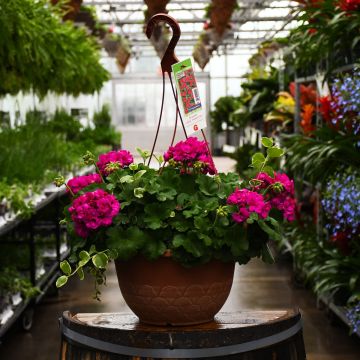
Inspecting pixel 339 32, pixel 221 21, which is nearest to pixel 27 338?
pixel 339 32

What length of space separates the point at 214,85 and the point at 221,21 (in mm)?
15549

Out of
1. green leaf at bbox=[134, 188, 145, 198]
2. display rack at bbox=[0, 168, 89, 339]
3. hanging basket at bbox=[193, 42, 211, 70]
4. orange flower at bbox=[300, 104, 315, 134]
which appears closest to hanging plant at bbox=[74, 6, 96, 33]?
display rack at bbox=[0, 168, 89, 339]

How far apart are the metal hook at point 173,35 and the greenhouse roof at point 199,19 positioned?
27.6 ft

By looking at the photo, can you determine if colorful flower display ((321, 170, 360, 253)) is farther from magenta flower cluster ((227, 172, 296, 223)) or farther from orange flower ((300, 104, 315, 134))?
orange flower ((300, 104, 315, 134))

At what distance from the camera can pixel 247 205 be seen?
1.76 m

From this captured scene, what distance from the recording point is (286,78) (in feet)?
26.7

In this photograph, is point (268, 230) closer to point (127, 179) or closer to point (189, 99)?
point (127, 179)

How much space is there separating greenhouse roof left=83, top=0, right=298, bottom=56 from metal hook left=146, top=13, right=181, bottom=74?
27.6 ft

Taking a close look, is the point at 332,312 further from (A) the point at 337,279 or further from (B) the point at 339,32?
(B) the point at 339,32

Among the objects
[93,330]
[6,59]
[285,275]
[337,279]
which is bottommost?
[285,275]

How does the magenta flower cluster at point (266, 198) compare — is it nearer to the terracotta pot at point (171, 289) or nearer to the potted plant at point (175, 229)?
the potted plant at point (175, 229)

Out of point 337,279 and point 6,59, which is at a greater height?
point 6,59

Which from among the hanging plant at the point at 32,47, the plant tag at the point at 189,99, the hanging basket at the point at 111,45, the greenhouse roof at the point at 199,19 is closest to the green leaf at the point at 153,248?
the plant tag at the point at 189,99

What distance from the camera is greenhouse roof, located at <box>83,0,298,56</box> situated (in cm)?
1407
